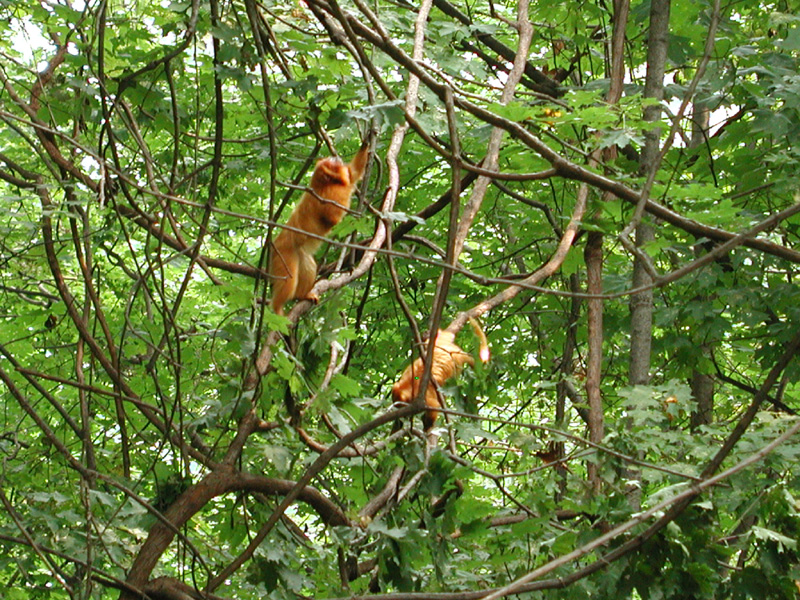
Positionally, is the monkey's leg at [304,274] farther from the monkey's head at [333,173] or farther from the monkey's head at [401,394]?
the monkey's head at [401,394]

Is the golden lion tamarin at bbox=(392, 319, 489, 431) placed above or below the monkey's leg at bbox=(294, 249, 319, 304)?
below

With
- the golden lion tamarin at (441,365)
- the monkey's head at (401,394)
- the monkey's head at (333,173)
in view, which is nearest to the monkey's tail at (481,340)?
the golden lion tamarin at (441,365)

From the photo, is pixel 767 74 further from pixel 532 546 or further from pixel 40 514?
pixel 40 514

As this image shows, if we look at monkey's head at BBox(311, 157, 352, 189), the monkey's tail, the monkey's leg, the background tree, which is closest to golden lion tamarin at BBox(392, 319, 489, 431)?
the monkey's tail

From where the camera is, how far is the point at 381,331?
24.5 ft

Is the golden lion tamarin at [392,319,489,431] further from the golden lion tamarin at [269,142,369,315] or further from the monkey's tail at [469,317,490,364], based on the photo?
the golden lion tamarin at [269,142,369,315]

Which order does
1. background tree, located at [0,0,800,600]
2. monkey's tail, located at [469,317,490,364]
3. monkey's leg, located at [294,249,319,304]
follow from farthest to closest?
1. monkey's leg, located at [294,249,319,304]
2. monkey's tail, located at [469,317,490,364]
3. background tree, located at [0,0,800,600]

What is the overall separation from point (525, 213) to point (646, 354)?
219cm

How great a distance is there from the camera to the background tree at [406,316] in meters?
2.85

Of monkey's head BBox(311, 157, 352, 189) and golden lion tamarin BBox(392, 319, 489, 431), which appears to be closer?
golden lion tamarin BBox(392, 319, 489, 431)

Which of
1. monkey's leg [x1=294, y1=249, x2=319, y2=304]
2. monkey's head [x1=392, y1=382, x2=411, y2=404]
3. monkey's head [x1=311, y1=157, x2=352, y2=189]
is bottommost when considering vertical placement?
monkey's head [x1=392, y1=382, x2=411, y2=404]

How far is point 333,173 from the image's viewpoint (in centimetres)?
469

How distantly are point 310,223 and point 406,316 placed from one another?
2.58 meters

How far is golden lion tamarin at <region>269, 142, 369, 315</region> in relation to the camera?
471 centimetres
